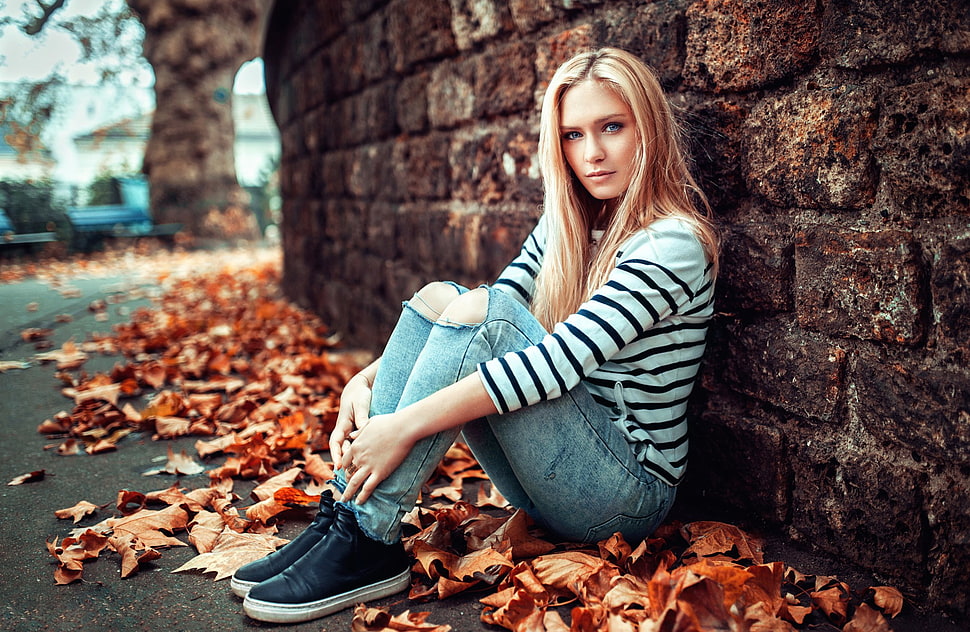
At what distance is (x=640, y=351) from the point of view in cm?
184

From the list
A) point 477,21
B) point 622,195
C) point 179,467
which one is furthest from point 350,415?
point 477,21

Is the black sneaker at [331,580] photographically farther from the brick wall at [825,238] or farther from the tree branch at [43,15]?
the tree branch at [43,15]

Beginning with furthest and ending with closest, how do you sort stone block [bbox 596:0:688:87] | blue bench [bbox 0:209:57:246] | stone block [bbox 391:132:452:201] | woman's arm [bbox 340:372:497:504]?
blue bench [bbox 0:209:57:246], stone block [bbox 391:132:452:201], stone block [bbox 596:0:688:87], woman's arm [bbox 340:372:497:504]

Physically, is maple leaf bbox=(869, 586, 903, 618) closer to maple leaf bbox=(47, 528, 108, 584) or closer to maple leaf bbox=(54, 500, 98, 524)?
maple leaf bbox=(47, 528, 108, 584)

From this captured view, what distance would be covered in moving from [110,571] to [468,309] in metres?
1.12

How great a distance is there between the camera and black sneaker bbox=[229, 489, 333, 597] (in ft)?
5.77

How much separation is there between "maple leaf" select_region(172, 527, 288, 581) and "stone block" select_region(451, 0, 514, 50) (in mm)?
1853

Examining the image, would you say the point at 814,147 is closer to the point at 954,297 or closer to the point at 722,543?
the point at 954,297

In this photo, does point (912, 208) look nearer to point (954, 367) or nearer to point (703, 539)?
point (954, 367)

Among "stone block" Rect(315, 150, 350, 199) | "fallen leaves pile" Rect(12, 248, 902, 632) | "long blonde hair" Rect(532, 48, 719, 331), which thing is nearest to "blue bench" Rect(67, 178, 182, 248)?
"stone block" Rect(315, 150, 350, 199)

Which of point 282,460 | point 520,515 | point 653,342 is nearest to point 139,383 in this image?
point 282,460

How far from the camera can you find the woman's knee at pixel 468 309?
172cm

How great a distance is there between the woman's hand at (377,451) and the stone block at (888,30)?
123cm

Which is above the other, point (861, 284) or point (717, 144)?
point (717, 144)
